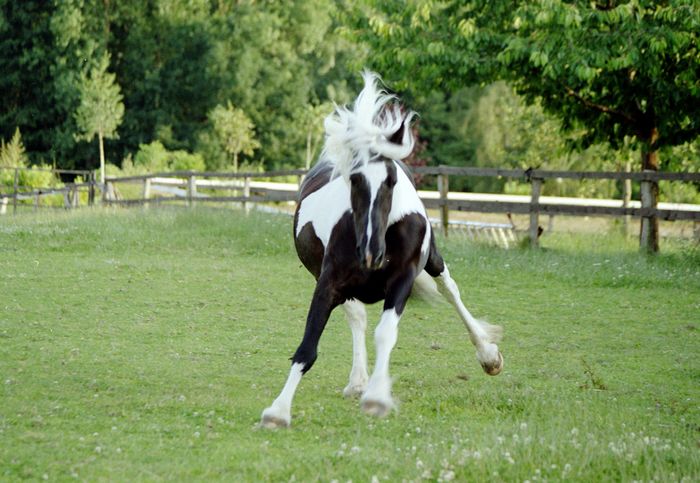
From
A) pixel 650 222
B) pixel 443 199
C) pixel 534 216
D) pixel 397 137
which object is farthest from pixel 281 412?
pixel 443 199

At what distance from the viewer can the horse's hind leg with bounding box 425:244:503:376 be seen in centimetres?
734

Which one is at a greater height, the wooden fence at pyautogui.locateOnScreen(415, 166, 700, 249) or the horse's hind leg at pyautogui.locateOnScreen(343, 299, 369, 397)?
the wooden fence at pyautogui.locateOnScreen(415, 166, 700, 249)

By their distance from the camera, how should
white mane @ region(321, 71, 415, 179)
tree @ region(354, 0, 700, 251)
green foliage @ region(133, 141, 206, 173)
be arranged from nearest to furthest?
white mane @ region(321, 71, 415, 179), tree @ region(354, 0, 700, 251), green foliage @ region(133, 141, 206, 173)

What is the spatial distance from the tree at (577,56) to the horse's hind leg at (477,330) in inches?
303

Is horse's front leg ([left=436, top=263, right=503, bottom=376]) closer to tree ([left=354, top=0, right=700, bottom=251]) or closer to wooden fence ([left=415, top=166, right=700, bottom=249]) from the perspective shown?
tree ([left=354, top=0, right=700, bottom=251])

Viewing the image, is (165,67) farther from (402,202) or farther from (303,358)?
(303,358)

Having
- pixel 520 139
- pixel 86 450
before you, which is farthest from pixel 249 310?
pixel 520 139

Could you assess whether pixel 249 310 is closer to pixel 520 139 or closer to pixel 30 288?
pixel 30 288

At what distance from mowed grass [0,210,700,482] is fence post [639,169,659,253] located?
0.87 meters

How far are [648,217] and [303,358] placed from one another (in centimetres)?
1151

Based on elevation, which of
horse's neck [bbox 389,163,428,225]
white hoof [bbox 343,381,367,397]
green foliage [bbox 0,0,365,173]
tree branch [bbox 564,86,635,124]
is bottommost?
white hoof [bbox 343,381,367,397]

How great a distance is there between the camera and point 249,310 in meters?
10.9

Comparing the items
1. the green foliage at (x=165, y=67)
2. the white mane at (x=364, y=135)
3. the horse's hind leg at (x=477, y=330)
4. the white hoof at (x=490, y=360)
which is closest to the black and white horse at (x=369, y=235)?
the white mane at (x=364, y=135)

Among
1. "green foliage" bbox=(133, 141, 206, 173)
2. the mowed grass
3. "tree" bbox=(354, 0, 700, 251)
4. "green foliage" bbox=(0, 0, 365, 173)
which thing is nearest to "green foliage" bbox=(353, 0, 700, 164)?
"tree" bbox=(354, 0, 700, 251)
